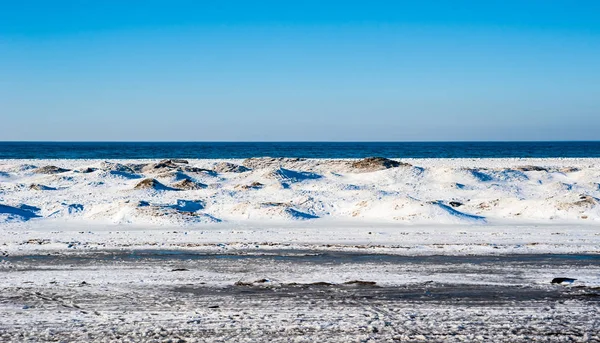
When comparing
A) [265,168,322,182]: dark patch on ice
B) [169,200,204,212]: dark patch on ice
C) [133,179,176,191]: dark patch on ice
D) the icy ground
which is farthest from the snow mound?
[265,168,322,182]: dark patch on ice

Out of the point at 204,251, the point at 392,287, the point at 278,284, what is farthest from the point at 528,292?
the point at 204,251

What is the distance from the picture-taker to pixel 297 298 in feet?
35.8

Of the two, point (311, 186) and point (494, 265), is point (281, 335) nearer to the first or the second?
point (494, 265)

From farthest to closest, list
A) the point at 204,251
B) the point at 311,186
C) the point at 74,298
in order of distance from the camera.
Answer: the point at 311,186 < the point at 204,251 < the point at 74,298

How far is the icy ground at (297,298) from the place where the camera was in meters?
8.91

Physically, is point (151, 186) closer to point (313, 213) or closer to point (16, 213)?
point (16, 213)

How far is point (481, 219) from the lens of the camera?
22.4m

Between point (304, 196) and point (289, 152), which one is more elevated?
point (289, 152)

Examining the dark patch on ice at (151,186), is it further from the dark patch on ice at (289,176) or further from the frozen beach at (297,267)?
the dark patch on ice at (289,176)

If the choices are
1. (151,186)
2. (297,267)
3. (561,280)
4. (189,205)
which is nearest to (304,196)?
(189,205)

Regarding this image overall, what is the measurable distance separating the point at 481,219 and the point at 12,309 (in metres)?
16.9

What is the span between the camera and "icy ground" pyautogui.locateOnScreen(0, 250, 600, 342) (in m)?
8.91

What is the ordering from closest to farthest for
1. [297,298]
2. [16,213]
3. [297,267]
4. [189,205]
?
[297,298], [297,267], [16,213], [189,205]

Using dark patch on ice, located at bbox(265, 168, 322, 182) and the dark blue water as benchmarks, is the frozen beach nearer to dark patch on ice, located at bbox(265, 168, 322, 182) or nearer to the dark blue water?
dark patch on ice, located at bbox(265, 168, 322, 182)
